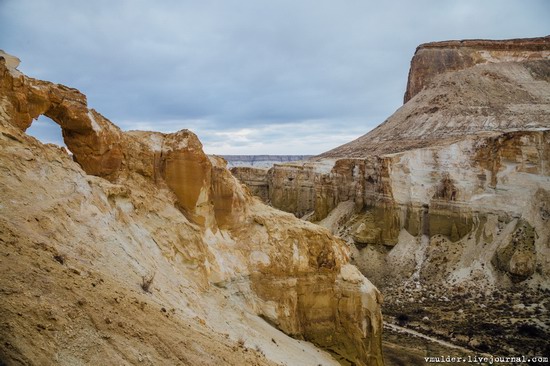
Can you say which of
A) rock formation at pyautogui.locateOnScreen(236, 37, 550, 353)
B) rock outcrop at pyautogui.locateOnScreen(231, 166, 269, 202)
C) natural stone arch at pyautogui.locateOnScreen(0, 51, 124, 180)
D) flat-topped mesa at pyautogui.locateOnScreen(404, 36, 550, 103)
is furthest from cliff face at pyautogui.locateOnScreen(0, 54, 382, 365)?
flat-topped mesa at pyautogui.locateOnScreen(404, 36, 550, 103)

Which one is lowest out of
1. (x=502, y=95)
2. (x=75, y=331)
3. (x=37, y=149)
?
(x=75, y=331)

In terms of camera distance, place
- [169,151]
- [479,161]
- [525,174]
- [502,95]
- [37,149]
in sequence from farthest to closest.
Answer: [502,95] < [479,161] < [525,174] < [169,151] < [37,149]

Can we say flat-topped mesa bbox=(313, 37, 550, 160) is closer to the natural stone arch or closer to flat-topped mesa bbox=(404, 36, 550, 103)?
flat-topped mesa bbox=(404, 36, 550, 103)

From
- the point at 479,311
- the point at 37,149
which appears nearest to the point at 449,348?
the point at 479,311

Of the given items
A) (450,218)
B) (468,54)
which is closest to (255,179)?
(450,218)

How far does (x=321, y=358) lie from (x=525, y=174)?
3289cm

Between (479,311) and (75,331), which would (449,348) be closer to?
(479,311)

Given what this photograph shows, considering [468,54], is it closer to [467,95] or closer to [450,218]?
[467,95]

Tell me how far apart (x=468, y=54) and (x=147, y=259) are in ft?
309

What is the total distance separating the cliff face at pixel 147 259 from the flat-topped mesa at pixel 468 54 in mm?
84437

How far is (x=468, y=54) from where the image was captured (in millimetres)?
91938

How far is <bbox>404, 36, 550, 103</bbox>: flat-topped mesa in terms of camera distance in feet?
296

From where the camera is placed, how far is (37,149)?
10656 mm

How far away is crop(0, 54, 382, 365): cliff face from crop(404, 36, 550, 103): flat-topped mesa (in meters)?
84.4
